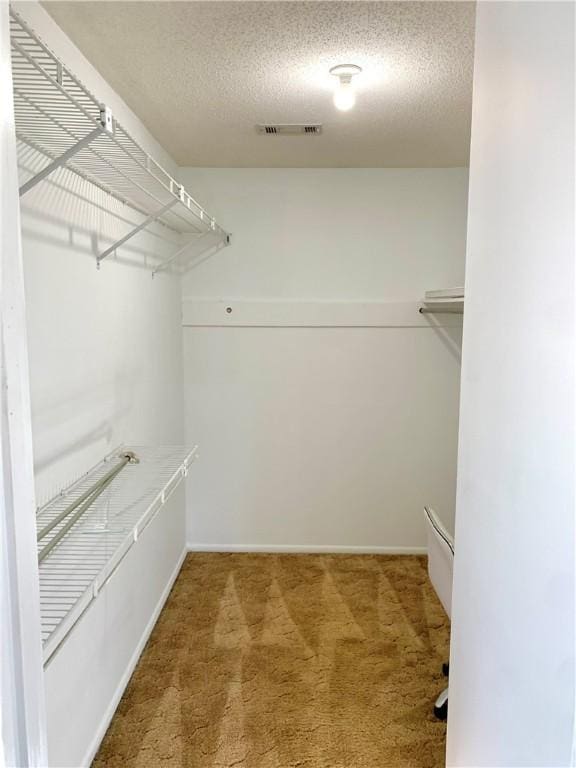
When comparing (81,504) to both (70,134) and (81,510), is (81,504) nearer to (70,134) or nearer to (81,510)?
(81,510)

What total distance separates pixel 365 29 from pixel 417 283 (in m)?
1.91

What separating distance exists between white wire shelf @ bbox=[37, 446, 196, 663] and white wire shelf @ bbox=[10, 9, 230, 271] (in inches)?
31.8

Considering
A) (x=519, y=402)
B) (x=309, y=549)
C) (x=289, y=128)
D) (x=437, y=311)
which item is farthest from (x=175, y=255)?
(x=519, y=402)

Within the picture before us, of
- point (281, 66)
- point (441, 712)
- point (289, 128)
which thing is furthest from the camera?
point (289, 128)

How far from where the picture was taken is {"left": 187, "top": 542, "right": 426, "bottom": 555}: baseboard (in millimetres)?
3572

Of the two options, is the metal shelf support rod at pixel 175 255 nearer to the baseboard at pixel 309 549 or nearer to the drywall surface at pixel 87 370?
the drywall surface at pixel 87 370

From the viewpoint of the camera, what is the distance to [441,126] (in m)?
Result: 2.53

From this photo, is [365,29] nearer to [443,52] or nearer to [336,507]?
[443,52]

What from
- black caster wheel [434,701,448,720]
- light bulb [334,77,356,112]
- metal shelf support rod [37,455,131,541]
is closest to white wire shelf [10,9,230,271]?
light bulb [334,77,356,112]

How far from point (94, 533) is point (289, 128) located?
74.3 inches

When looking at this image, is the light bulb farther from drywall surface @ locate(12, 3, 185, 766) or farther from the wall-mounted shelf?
the wall-mounted shelf

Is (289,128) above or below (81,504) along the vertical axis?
above

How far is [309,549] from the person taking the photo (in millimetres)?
3592

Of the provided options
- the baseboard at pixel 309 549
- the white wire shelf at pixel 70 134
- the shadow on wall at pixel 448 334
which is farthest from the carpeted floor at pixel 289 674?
the white wire shelf at pixel 70 134
